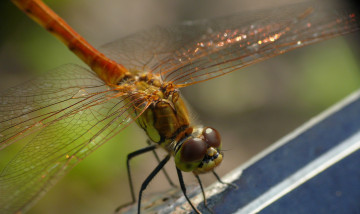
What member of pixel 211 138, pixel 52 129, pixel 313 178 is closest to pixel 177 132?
pixel 211 138

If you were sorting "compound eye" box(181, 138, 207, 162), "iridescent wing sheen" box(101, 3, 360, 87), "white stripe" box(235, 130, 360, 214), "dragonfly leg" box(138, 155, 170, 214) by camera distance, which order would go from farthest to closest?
"iridescent wing sheen" box(101, 3, 360, 87)
"dragonfly leg" box(138, 155, 170, 214)
"compound eye" box(181, 138, 207, 162)
"white stripe" box(235, 130, 360, 214)

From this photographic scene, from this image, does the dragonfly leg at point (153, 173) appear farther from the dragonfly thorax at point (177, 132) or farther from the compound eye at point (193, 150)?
the compound eye at point (193, 150)

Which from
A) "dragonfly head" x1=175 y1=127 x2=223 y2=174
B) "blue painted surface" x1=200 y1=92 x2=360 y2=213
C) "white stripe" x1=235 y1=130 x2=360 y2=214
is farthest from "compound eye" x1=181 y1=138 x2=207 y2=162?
"white stripe" x1=235 y1=130 x2=360 y2=214

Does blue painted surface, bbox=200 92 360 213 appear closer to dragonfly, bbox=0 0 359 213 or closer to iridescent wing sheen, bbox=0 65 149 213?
dragonfly, bbox=0 0 359 213

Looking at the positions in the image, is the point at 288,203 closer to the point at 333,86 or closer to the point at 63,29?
the point at 63,29

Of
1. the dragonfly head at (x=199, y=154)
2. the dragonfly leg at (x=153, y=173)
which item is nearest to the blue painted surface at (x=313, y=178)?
the dragonfly head at (x=199, y=154)

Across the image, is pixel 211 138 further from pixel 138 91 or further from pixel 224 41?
pixel 224 41
